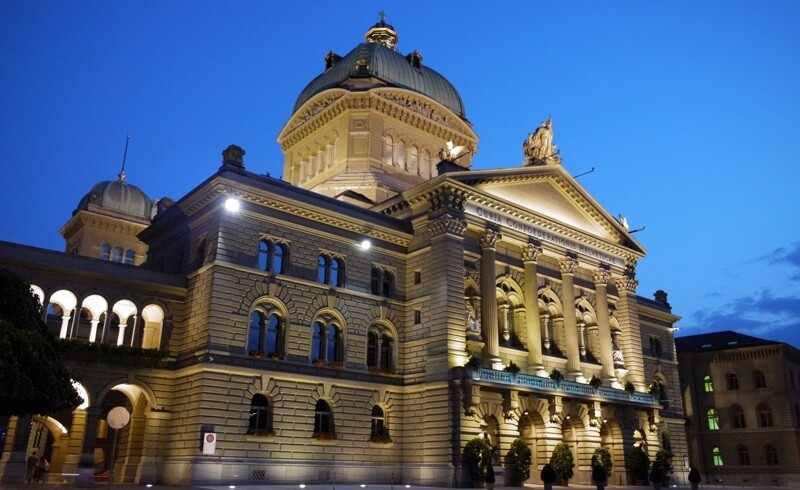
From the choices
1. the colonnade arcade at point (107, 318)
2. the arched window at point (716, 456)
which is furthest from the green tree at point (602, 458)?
the arched window at point (716, 456)

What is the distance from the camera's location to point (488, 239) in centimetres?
4312

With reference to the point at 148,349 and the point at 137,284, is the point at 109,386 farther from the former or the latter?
the point at 137,284

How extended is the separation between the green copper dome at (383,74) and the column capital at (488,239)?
18149 millimetres

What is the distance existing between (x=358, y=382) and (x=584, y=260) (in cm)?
2005

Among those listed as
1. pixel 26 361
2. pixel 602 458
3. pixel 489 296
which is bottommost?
pixel 602 458

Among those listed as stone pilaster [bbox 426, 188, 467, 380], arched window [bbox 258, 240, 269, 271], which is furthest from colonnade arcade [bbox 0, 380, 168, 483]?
stone pilaster [bbox 426, 188, 467, 380]

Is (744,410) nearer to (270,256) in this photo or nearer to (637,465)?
(637,465)

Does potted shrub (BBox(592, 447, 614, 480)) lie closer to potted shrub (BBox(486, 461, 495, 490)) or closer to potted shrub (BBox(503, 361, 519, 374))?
potted shrub (BBox(503, 361, 519, 374))

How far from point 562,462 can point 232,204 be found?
76.6 ft

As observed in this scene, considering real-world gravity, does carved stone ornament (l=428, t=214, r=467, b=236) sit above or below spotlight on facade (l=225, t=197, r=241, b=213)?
above

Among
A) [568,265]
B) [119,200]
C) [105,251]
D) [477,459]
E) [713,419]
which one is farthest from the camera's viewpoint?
[713,419]

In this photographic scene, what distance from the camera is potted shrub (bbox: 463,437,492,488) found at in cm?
3556

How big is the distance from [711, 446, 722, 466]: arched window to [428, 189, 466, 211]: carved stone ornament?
41.2 metres

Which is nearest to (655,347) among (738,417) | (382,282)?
(738,417)
